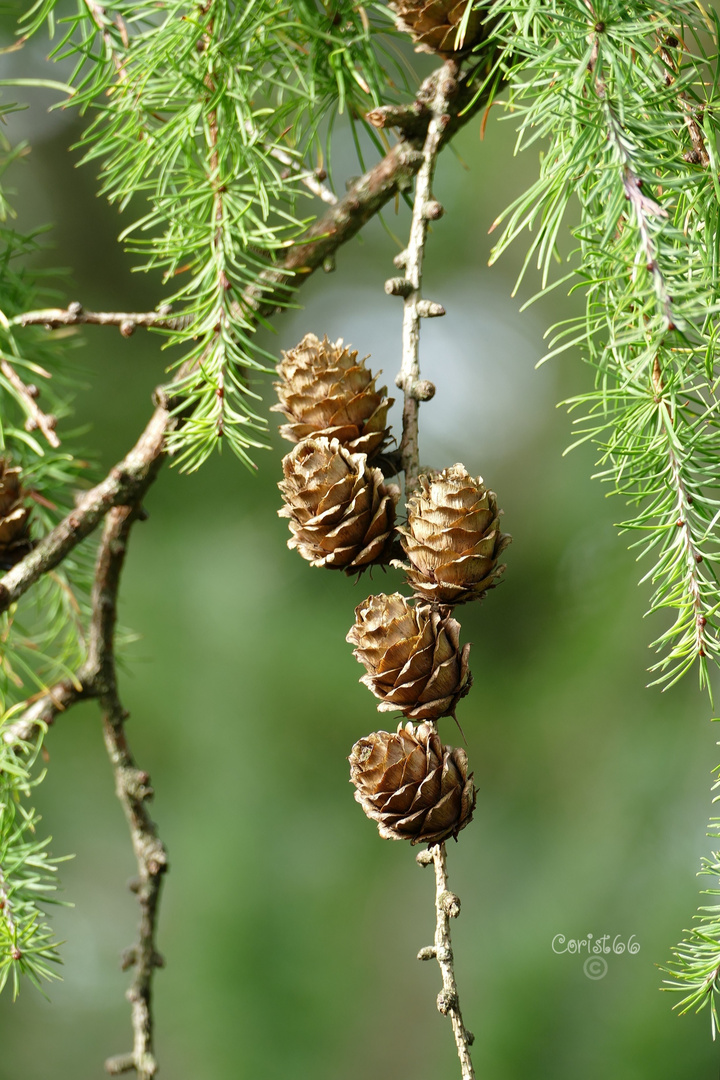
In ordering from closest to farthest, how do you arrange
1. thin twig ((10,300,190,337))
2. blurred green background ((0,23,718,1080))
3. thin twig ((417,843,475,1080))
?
thin twig ((417,843,475,1080)) → thin twig ((10,300,190,337)) → blurred green background ((0,23,718,1080))

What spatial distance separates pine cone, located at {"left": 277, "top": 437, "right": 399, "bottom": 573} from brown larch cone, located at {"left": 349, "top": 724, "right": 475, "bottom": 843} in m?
0.05

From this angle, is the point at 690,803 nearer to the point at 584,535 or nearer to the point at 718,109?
the point at 584,535

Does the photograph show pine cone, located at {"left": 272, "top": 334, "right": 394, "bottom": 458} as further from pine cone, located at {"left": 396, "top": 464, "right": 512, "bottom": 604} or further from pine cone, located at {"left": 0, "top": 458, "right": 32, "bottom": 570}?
pine cone, located at {"left": 0, "top": 458, "right": 32, "bottom": 570}

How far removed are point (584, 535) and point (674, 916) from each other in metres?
0.37

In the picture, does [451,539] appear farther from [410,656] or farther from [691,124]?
[691,124]

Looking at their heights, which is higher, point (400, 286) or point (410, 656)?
point (400, 286)

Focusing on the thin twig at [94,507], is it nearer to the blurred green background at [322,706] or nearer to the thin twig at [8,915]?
the thin twig at [8,915]

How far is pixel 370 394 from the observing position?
26cm

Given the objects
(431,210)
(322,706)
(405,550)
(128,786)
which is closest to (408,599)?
(405,550)

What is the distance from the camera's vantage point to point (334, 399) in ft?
0.85

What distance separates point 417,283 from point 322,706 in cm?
77

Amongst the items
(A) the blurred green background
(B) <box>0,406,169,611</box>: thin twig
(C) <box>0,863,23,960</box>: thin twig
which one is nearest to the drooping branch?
(B) <box>0,406,169,611</box>: thin twig

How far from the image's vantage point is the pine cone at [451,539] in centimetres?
22

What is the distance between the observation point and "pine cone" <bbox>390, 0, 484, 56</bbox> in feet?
0.90
